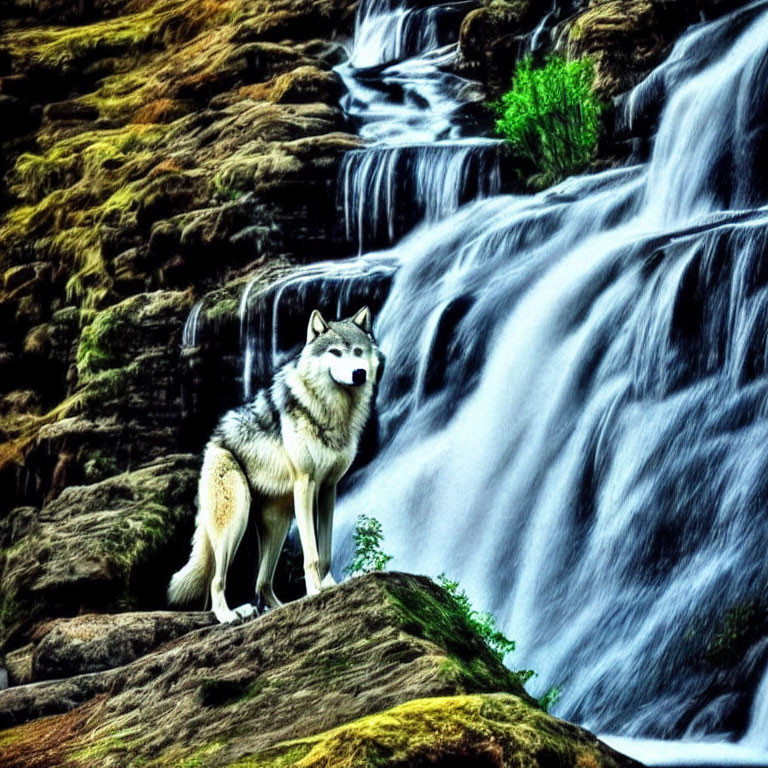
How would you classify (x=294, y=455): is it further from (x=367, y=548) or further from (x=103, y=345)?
(x=103, y=345)

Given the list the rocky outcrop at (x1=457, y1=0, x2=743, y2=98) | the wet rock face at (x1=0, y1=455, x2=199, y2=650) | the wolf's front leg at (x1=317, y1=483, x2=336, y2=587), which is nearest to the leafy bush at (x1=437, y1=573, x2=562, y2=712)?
the wolf's front leg at (x1=317, y1=483, x2=336, y2=587)

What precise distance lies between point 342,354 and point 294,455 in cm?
56

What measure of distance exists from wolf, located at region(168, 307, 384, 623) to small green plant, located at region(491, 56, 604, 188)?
3620 millimetres

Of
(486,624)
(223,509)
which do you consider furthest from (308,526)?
(486,624)

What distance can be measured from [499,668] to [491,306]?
12.5 ft

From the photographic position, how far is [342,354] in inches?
259

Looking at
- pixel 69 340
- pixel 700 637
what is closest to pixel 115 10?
pixel 69 340

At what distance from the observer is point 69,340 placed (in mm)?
11375

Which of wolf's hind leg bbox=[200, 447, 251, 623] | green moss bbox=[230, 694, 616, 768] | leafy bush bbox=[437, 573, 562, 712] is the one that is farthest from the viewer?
wolf's hind leg bbox=[200, 447, 251, 623]

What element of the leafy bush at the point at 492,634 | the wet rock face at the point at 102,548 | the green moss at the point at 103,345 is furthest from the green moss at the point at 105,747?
the green moss at the point at 103,345

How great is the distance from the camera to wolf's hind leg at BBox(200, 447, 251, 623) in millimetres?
6902

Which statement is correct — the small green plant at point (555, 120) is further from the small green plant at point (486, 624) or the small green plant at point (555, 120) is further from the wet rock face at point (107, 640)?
the wet rock face at point (107, 640)

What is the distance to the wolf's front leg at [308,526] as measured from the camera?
6285mm

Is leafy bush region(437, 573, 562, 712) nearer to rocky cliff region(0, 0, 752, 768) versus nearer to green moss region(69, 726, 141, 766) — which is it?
rocky cliff region(0, 0, 752, 768)
